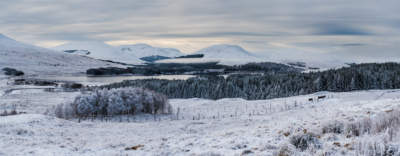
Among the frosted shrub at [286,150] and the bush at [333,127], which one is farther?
the bush at [333,127]

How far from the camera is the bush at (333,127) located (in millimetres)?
13878

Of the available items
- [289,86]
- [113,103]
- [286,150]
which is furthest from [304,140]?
[289,86]

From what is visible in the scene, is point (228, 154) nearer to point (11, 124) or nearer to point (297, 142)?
point (297, 142)

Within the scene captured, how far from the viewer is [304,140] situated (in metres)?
12.6

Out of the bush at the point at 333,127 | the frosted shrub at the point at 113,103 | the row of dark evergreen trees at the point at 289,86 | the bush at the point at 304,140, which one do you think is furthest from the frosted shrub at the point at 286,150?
the row of dark evergreen trees at the point at 289,86

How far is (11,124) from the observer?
26.8 m

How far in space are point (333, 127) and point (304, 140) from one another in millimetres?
2586

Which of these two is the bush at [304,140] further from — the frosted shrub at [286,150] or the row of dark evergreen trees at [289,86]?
the row of dark evergreen trees at [289,86]

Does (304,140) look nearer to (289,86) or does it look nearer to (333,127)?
(333,127)

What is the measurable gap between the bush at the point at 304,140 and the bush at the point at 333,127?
120 cm

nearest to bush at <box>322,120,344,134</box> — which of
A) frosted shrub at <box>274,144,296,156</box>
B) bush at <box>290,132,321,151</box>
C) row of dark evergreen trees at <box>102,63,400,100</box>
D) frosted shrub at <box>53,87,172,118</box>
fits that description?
bush at <box>290,132,321,151</box>

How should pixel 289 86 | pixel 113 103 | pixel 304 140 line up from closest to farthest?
pixel 304 140
pixel 113 103
pixel 289 86

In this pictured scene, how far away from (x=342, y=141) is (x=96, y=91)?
5317cm

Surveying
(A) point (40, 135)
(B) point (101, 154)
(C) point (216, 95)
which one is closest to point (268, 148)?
(B) point (101, 154)
